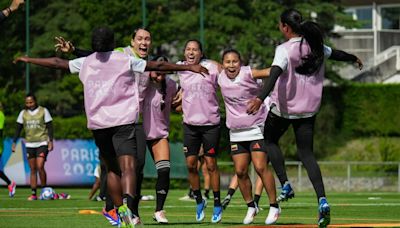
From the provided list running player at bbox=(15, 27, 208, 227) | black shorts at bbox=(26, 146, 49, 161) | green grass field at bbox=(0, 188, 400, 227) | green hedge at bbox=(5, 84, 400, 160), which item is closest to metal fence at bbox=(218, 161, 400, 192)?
green hedge at bbox=(5, 84, 400, 160)

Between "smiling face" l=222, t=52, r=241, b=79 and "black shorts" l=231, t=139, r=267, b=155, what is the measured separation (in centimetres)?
85

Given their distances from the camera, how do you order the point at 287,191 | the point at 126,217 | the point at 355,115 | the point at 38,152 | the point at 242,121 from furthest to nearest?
the point at 355,115, the point at 38,152, the point at 287,191, the point at 242,121, the point at 126,217

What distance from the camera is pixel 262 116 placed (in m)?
15.5

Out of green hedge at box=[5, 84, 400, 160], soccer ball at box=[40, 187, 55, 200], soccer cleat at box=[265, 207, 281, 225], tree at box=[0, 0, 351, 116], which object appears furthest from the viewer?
green hedge at box=[5, 84, 400, 160]

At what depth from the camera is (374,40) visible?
54781mm

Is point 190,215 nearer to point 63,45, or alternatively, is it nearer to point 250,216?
point 250,216

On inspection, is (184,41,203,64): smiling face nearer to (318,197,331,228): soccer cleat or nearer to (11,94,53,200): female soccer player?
(318,197,331,228): soccer cleat

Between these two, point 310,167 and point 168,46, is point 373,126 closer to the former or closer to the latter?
point 168,46

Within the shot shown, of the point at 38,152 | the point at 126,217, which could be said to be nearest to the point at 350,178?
the point at 38,152

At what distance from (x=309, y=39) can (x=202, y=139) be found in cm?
313

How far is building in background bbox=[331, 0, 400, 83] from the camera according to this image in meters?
52.0

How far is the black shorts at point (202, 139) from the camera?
52.2 feet

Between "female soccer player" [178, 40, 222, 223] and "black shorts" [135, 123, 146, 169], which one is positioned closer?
"black shorts" [135, 123, 146, 169]

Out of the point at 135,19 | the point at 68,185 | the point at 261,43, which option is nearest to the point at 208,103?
the point at 68,185
